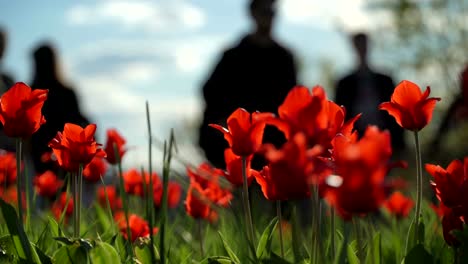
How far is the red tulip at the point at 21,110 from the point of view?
1663mm

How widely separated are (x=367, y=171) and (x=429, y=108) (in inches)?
30.7

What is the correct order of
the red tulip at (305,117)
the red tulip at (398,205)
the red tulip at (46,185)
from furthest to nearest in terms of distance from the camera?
the red tulip at (398,205), the red tulip at (46,185), the red tulip at (305,117)

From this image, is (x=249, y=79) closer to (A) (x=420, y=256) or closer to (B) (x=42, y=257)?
(B) (x=42, y=257)

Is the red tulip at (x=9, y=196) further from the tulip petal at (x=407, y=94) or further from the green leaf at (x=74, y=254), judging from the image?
the tulip petal at (x=407, y=94)

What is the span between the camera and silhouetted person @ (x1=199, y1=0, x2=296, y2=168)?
571 centimetres

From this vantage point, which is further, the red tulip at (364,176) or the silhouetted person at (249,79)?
the silhouetted person at (249,79)

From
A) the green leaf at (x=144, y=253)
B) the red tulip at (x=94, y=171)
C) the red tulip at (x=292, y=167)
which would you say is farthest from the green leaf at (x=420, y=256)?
the red tulip at (x=94, y=171)

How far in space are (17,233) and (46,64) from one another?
5.04m

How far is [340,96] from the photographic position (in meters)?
6.52

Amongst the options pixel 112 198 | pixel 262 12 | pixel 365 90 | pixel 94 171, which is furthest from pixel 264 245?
pixel 365 90

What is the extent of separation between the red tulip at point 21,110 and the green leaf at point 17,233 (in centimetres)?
21

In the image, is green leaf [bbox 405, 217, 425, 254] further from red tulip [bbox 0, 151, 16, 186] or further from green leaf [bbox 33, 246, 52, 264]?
red tulip [bbox 0, 151, 16, 186]

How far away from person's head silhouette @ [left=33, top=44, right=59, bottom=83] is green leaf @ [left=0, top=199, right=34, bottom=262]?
5003mm

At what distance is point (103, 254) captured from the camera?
150cm
